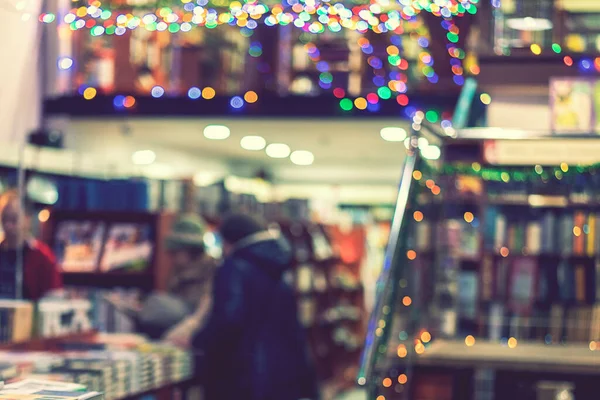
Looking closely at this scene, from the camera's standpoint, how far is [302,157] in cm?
1280

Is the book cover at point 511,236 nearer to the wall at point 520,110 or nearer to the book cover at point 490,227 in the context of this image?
the book cover at point 490,227

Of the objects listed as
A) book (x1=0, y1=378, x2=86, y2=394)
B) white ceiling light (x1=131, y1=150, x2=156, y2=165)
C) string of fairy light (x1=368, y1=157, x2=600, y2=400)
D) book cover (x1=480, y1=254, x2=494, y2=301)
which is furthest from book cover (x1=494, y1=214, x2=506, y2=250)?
white ceiling light (x1=131, y1=150, x2=156, y2=165)

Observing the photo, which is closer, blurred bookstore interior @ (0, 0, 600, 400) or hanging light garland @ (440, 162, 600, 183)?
blurred bookstore interior @ (0, 0, 600, 400)

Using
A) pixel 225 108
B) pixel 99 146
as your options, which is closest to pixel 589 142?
pixel 225 108

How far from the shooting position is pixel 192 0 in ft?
14.2

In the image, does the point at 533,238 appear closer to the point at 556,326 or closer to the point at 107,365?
the point at 556,326

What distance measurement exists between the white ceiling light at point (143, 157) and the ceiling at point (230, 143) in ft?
0.20

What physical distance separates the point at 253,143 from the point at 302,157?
141cm

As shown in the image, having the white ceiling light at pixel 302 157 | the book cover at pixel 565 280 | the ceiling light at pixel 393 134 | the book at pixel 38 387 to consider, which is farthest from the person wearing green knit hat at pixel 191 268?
the white ceiling light at pixel 302 157

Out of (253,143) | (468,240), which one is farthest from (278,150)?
(468,240)

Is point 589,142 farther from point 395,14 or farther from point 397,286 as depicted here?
point 397,286

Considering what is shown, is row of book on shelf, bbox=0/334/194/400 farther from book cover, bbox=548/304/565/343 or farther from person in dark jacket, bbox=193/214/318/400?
book cover, bbox=548/304/565/343

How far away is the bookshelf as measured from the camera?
4.28 meters

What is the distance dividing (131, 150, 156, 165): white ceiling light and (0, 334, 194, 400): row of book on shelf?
665cm
